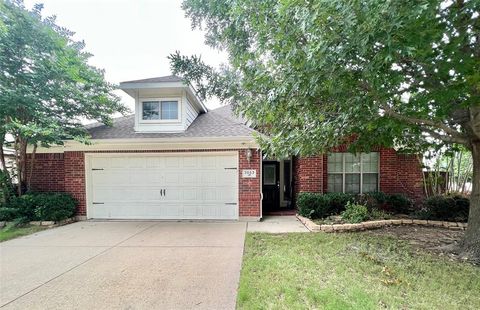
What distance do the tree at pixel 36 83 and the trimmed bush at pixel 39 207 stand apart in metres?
0.77

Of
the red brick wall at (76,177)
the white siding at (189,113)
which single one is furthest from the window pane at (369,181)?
the red brick wall at (76,177)

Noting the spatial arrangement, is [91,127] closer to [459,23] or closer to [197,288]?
[197,288]

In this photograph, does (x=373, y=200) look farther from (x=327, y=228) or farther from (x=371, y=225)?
(x=327, y=228)

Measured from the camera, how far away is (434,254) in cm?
507

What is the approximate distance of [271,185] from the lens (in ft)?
35.4

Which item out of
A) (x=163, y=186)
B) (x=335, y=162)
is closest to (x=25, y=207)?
(x=163, y=186)

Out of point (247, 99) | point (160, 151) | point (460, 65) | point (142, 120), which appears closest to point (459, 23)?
point (460, 65)

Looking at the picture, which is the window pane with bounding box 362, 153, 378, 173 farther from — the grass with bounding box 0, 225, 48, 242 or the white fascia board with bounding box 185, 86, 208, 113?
the grass with bounding box 0, 225, 48, 242

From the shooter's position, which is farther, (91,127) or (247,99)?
(91,127)

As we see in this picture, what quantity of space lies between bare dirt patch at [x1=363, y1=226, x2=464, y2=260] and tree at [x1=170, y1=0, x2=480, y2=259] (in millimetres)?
396

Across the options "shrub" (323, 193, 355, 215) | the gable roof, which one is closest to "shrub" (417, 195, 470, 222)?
"shrub" (323, 193, 355, 215)

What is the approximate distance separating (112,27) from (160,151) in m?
10.7

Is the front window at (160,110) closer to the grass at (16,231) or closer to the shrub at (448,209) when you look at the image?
the grass at (16,231)

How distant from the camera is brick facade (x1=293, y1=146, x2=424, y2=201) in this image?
855cm
